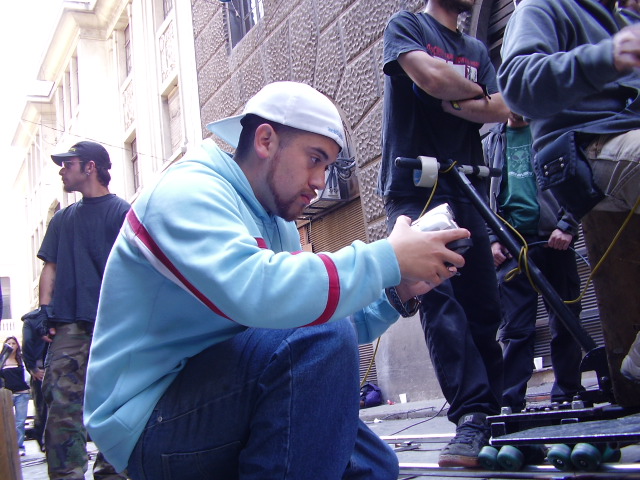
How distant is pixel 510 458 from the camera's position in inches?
86.7

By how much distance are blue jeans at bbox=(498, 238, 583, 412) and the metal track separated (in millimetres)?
944

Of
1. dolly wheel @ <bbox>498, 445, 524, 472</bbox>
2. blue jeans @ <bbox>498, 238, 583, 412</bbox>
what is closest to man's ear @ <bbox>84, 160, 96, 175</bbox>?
blue jeans @ <bbox>498, 238, 583, 412</bbox>

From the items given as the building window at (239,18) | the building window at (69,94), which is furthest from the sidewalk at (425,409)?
the building window at (69,94)

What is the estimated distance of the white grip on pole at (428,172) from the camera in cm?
→ 271

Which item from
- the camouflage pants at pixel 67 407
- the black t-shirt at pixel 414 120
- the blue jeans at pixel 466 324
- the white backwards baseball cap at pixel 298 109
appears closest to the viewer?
the white backwards baseball cap at pixel 298 109

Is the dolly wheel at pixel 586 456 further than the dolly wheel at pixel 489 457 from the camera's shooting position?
No

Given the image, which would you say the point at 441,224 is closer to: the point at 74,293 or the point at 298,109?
the point at 298,109

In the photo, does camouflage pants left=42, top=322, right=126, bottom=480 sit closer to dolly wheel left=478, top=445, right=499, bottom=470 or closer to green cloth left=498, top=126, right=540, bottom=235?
dolly wheel left=478, top=445, right=499, bottom=470

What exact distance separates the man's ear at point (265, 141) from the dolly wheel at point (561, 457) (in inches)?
46.7

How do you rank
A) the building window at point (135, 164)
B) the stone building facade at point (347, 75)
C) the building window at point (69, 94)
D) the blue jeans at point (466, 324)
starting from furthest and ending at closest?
the building window at point (69, 94), the building window at point (135, 164), the stone building facade at point (347, 75), the blue jeans at point (466, 324)

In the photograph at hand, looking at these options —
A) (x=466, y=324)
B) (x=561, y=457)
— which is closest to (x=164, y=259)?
(x=561, y=457)

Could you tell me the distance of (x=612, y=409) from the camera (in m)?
2.22

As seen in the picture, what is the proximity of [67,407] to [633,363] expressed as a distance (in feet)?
8.76

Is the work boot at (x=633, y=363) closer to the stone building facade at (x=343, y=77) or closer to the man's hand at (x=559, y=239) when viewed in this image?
the man's hand at (x=559, y=239)
